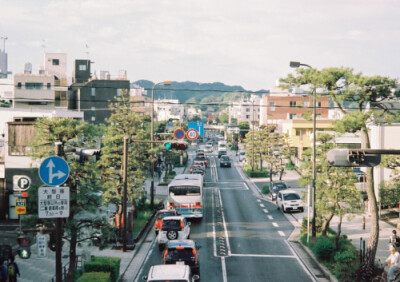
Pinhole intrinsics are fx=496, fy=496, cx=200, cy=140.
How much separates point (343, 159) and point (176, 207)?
24420 mm

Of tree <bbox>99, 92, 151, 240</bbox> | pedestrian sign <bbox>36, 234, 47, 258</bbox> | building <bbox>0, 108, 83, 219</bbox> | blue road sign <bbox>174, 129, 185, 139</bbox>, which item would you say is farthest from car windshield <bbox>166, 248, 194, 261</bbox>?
building <bbox>0, 108, 83, 219</bbox>

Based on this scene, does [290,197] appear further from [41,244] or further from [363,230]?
[41,244]

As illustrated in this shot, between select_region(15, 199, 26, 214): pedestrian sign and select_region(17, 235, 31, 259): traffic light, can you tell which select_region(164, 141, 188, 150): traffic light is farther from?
select_region(17, 235, 31, 259): traffic light

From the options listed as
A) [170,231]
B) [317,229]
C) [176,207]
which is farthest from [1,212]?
[317,229]

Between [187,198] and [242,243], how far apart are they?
8.15 meters

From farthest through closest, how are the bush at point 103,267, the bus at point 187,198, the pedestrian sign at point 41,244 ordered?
the bus at point 187,198
the bush at point 103,267
the pedestrian sign at point 41,244

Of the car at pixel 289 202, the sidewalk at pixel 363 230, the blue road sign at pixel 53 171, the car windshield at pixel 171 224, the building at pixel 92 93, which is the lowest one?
the sidewalk at pixel 363 230

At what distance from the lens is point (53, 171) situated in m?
13.7

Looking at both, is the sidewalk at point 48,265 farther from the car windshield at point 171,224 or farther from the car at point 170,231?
the car windshield at point 171,224

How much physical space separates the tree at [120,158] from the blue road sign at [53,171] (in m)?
15.1

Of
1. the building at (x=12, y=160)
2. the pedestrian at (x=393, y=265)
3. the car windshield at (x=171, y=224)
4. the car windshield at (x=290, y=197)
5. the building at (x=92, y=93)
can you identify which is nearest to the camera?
the pedestrian at (x=393, y=265)

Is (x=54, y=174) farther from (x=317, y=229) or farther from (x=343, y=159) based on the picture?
(x=317, y=229)

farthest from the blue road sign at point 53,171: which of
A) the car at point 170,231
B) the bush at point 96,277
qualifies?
the car at point 170,231

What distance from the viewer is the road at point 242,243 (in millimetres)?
22828
